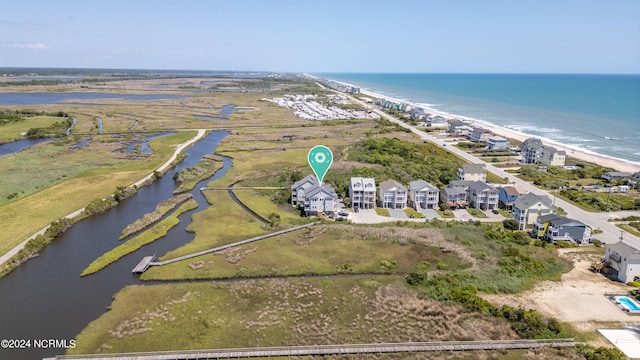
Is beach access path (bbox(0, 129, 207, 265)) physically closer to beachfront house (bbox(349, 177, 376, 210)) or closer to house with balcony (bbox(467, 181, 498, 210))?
beachfront house (bbox(349, 177, 376, 210))

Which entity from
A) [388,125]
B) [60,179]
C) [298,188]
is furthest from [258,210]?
[388,125]

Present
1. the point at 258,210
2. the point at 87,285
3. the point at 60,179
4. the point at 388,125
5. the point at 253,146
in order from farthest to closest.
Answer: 1. the point at 388,125
2. the point at 253,146
3. the point at 60,179
4. the point at 258,210
5. the point at 87,285

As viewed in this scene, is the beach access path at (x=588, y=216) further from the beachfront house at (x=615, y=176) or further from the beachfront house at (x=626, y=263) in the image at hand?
the beachfront house at (x=615, y=176)

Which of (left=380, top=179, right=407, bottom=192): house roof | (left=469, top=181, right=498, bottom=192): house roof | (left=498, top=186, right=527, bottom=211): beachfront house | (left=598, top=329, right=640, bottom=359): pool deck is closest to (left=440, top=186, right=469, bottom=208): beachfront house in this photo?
(left=469, top=181, right=498, bottom=192): house roof

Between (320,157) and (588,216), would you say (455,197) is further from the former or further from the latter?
(320,157)

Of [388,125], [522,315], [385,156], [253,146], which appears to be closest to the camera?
[522,315]

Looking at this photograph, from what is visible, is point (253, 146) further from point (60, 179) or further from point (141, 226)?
point (141, 226)

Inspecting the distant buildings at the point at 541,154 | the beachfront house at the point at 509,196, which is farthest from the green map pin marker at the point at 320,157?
the distant buildings at the point at 541,154

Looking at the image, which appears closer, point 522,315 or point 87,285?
point 522,315
